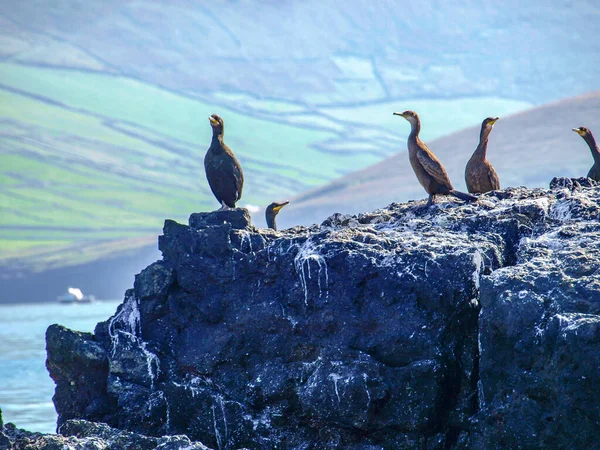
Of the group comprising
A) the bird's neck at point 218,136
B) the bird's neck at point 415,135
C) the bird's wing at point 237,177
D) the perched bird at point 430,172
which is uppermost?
the bird's neck at point 218,136

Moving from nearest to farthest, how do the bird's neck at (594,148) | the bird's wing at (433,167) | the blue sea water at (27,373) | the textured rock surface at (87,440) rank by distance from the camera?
the textured rock surface at (87,440) → the bird's wing at (433,167) → the bird's neck at (594,148) → the blue sea water at (27,373)

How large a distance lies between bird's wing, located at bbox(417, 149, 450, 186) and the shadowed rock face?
884 mm

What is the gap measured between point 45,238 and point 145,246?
55.9 ft

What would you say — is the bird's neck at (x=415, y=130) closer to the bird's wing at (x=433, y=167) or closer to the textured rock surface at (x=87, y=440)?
the bird's wing at (x=433, y=167)

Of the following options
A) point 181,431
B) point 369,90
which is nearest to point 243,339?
point 181,431

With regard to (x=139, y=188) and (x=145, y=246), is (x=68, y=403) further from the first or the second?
(x=139, y=188)

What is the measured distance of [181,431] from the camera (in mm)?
9680

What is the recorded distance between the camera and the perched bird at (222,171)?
1266cm

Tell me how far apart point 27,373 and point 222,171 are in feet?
62.3

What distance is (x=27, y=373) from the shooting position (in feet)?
96.0

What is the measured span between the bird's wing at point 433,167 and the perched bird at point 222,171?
246cm

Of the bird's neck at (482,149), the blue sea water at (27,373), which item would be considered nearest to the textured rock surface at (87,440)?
the bird's neck at (482,149)

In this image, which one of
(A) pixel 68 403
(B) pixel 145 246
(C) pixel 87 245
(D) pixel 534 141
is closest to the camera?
(A) pixel 68 403

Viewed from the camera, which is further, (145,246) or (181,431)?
(145,246)
